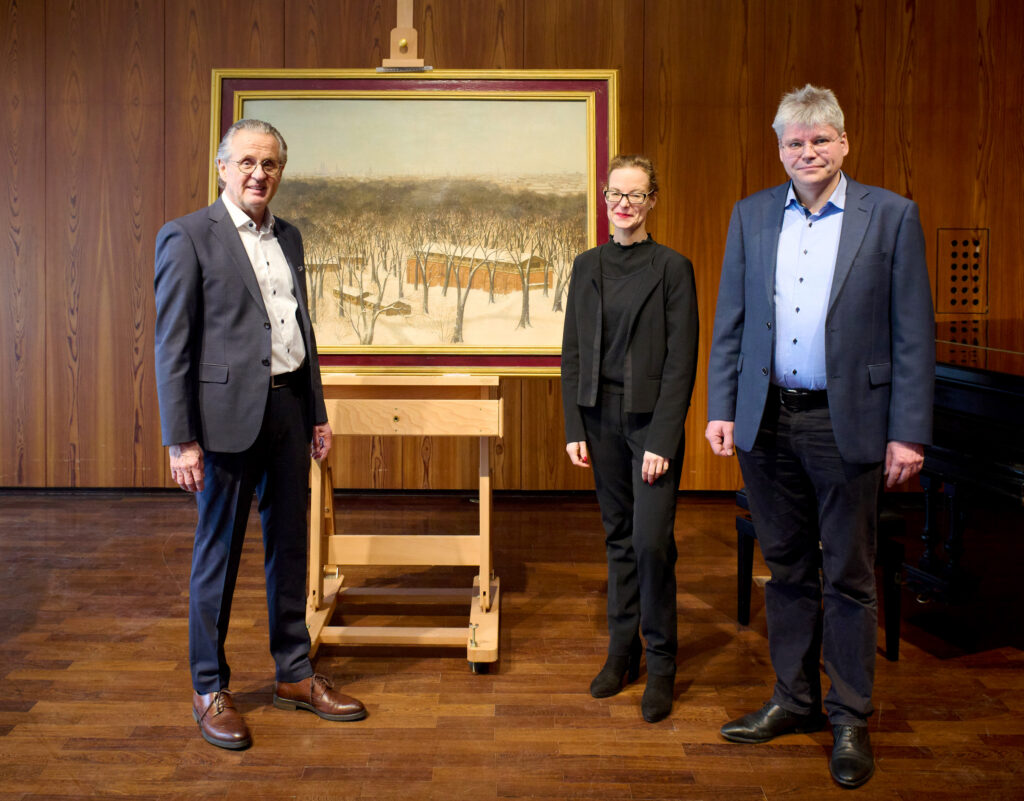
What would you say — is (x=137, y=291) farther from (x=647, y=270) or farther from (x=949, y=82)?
(x=949, y=82)

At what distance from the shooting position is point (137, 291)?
517 cm

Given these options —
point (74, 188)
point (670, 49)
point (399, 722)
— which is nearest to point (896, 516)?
point (399, 722)

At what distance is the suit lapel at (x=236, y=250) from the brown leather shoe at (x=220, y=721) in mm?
1041

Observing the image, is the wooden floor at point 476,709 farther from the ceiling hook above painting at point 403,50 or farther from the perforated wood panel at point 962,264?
the perforated wood panel at point 962,264

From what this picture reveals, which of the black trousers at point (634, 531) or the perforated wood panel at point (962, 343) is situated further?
the perforated wood panel at point (962, 343)

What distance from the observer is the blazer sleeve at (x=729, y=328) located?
88.8 inches

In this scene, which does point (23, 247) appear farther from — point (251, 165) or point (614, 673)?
point (614, 673)

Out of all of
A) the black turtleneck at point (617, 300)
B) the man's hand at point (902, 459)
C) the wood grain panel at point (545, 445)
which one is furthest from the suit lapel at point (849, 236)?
the wood grain panel at point (545, 445)

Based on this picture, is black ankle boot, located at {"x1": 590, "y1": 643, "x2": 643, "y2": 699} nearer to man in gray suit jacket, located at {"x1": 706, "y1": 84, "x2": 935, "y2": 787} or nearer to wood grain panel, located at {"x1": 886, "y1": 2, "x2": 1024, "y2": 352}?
man in gray suit jacket, located at {"x1": 706, "y1": 84, "x2": 935, "y2": 787}

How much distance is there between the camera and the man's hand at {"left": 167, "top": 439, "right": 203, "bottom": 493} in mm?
2232

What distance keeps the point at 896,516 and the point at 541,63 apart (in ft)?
11.2

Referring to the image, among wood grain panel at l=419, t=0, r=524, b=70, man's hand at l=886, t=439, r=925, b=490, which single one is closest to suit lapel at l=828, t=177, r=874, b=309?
man's hand at l=886, t=439, r=925, b=490

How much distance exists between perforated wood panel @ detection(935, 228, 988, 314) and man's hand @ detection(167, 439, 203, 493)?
4476 mm

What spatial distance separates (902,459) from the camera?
6.73ft
